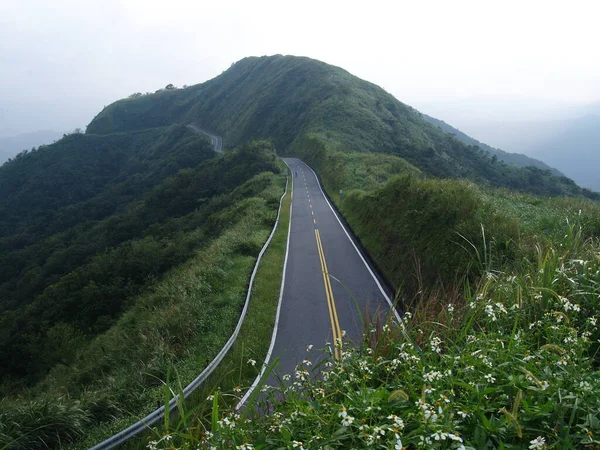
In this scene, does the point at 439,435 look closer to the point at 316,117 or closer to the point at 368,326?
the point at 368,326

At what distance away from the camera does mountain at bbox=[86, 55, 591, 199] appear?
54688 mm

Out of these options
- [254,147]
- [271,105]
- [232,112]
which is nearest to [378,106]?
[271,105]

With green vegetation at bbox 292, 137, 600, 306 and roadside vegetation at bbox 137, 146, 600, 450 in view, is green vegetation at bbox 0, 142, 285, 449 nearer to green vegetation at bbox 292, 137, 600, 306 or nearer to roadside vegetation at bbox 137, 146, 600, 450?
roadside vegetation at bbox 137, 146, 600, 450

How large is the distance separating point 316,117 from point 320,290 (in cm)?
5627

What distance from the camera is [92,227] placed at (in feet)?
150

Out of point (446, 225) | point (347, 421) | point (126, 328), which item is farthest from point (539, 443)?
point (126, 328)

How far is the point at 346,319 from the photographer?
40.7 feet

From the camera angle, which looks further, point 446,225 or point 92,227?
point 92,227

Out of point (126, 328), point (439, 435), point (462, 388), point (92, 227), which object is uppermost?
point (439, 435)

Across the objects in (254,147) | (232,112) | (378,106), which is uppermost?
(232,112)

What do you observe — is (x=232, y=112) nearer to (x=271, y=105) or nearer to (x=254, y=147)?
(x=271, y=105)

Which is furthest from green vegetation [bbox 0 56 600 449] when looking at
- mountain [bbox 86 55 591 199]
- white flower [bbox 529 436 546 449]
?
mountain [bbox 86 55 591 199]

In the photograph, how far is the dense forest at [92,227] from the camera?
1759cm

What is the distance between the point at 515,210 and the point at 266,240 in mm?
12513
